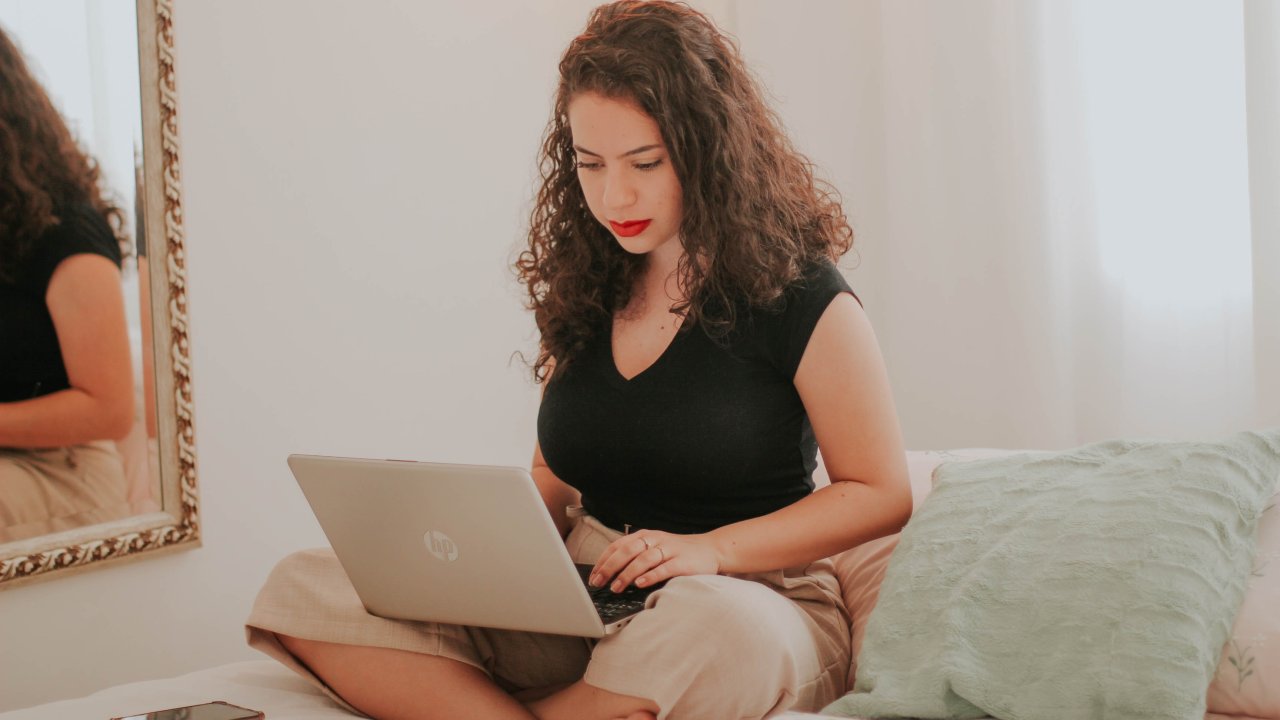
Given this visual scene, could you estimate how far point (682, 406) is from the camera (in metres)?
1.53

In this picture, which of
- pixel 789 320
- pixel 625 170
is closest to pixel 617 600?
pixel 789 320

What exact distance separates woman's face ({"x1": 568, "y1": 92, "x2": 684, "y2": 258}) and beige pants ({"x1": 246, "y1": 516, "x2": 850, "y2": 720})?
38 centimetres

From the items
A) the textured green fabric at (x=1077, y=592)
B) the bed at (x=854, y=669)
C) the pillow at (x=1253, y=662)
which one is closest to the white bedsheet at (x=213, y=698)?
the bed at (x=854, y=669)

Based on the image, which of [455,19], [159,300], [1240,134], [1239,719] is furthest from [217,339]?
[1240,134]

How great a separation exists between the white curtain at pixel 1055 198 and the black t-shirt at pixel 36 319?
1574mm

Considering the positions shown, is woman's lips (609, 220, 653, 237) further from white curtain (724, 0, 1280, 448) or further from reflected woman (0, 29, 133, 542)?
white curtain (724, 0, 1280, 448)

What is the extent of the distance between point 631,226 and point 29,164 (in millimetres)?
915

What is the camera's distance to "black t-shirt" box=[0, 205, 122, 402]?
1.83m

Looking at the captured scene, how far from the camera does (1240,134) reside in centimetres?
226

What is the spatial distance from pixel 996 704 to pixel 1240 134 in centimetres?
145

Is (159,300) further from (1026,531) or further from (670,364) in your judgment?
(1026,531)

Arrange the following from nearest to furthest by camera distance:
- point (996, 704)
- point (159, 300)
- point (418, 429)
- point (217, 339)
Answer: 1. point (996, 704)
2. point (159, 300)
3. point (217, 339)
4. point (418, 429)

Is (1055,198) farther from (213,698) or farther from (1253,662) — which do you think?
(213,698)

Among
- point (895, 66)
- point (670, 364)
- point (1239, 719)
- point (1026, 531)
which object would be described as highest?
point (895, 66)
